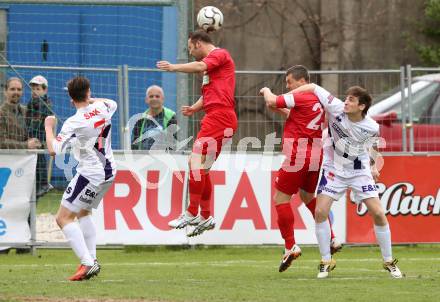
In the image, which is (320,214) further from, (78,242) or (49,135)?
(49,135)

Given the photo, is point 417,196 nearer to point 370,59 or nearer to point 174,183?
point 174,183

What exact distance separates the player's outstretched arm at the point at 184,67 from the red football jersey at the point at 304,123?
1018 millimetres

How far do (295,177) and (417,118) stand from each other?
5040 mm

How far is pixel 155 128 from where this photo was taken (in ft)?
55.2

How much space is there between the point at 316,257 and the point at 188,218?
2844 mm

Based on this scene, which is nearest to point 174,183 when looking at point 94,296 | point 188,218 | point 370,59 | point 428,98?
point 188,218

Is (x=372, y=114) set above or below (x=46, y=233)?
above

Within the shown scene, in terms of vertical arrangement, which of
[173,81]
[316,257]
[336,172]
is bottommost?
[316,257]

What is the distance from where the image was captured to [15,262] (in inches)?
591

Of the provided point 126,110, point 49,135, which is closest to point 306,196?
point 49,135

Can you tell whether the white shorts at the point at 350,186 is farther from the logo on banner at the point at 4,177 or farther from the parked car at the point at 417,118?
the logo on banner at the point at 4,177

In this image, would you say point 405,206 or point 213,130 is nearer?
point 213,130

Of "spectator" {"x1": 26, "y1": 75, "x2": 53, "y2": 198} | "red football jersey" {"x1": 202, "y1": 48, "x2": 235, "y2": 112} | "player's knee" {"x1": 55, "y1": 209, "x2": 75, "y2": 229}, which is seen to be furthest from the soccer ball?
"player's knee" {"x1": 55, "y1": 209, "x2": 75, "y2": 229}

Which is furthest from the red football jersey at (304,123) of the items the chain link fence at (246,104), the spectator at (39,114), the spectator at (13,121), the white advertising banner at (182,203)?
the spectator at (13,121)
